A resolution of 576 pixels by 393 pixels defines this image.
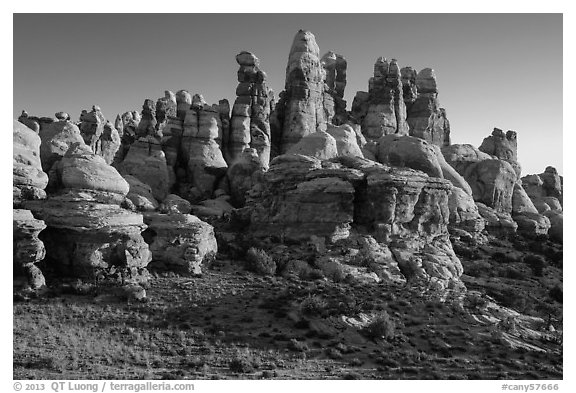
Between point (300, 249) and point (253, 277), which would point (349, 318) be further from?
point (300, 249)

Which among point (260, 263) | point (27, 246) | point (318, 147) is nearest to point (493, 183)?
point (318, 147)

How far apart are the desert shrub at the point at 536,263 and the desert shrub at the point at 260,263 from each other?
98.0 feet

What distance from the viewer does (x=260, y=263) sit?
99.1 ft

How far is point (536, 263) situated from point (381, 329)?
32382mm

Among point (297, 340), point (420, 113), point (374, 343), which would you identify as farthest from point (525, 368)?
point (420, 113)

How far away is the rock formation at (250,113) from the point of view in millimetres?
59219

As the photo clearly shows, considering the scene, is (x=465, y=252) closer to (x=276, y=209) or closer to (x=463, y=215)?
(x=463, y=215)

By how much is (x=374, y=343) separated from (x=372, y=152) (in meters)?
33.4

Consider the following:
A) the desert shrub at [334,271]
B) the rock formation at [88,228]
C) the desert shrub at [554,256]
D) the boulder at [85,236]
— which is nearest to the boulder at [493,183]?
the desert shrub at [554,256]

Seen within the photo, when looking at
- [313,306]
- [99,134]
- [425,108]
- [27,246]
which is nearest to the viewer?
[27,246]

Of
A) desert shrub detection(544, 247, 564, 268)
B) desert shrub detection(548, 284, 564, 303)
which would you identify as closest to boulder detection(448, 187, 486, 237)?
desert shrub detection(544, 247, 564, 268)

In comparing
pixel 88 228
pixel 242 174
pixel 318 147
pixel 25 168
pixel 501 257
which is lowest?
pixel 501 257

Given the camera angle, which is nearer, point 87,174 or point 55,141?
point 87,174

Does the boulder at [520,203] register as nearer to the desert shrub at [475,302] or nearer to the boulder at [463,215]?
the boulder at [463,215]
